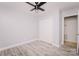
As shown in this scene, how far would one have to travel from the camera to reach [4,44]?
12.6 feet

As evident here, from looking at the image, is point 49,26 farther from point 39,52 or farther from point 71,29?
point 39,52

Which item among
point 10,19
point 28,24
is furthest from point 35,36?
point 10,19

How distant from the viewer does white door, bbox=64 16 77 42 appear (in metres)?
5.53

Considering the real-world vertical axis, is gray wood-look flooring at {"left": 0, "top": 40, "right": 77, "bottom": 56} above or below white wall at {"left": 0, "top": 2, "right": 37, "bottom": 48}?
below

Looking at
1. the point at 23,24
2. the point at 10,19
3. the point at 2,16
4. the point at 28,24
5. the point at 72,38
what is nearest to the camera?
the point at 2,16

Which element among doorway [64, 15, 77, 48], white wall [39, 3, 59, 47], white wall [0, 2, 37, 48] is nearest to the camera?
white wall [0, 2, 37, 48]

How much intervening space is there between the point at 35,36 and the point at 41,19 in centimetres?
140

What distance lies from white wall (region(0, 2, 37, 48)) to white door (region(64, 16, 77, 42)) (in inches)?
102

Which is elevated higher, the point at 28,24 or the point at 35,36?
the point at 28,24

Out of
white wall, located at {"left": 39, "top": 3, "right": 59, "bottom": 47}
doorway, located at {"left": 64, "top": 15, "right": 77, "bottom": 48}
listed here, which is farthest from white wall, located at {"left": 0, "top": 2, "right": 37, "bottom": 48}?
doorway, located at {"left": 64, "top": 15, "right": 77, "bottom": 48}

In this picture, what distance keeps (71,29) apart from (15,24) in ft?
13.3

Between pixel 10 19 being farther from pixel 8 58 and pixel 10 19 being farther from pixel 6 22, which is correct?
pixel 8 58

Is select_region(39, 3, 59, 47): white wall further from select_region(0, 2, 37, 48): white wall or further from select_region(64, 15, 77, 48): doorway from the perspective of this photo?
select_region(64, 15, 77, 48): doorway

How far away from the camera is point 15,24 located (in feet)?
14.3
